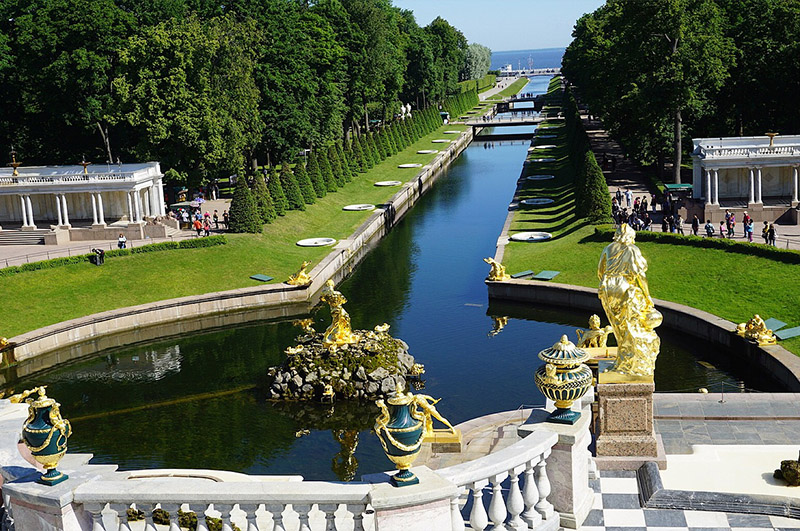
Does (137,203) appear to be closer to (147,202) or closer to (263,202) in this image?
(147,202)

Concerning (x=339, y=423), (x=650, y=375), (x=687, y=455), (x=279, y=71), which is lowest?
(x=339, y=423)

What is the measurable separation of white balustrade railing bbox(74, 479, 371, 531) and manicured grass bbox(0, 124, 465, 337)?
119 feet

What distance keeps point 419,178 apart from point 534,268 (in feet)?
147

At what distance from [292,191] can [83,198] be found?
15.8 m

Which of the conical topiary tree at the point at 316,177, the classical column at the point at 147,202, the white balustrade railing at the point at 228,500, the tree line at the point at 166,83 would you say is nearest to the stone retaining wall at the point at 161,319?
the tree line at the point at 166,83

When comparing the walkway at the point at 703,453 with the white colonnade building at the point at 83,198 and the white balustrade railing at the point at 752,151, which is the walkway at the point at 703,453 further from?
the white colonnade building at the point at 83,198

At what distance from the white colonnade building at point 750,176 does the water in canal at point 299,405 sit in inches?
739

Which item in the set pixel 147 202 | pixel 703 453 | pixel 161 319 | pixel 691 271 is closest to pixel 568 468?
pixel 703 453

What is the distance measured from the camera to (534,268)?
53125mm

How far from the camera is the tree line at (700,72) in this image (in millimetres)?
71500

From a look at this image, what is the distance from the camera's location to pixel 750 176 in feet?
212

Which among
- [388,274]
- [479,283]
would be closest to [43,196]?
[388,274]

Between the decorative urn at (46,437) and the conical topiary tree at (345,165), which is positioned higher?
the decorative urn at (46,437)

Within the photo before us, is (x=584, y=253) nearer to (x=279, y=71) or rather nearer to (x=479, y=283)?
(x=479, y=283)
